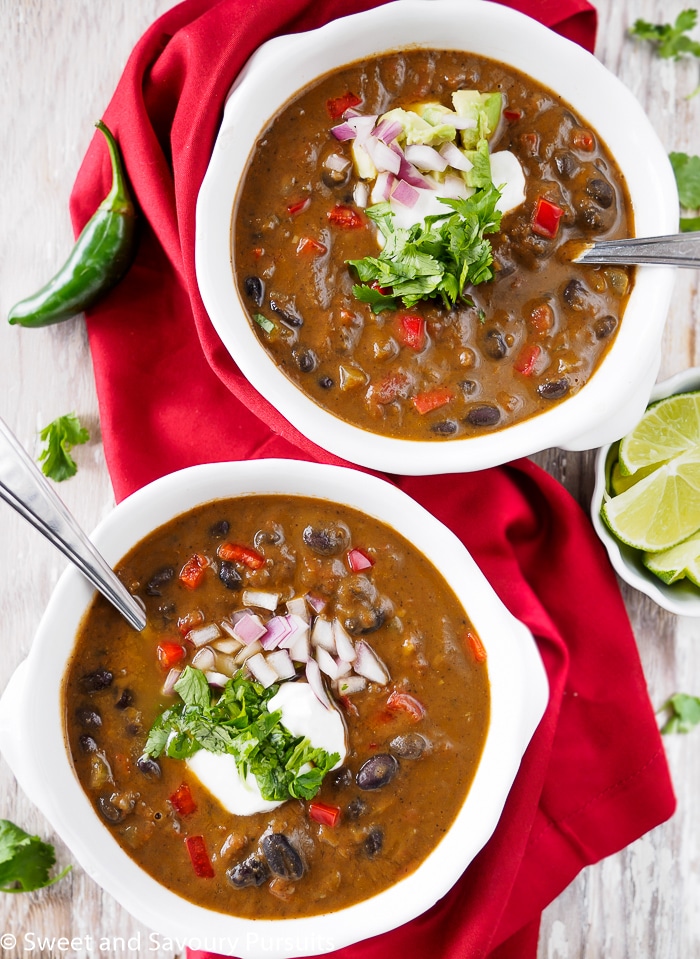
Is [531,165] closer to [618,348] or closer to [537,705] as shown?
[618,348]

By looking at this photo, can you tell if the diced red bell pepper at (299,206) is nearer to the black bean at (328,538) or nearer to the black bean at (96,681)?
the black bean at (328,538)

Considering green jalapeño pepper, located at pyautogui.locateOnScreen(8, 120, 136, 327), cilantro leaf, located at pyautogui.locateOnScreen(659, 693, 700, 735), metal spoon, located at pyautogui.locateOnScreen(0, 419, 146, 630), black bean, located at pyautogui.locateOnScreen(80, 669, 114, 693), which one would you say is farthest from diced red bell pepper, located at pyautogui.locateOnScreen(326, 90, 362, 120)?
cilantro leaf, located at pyautogui.locateOnScreen(659, 693, 700, 735)

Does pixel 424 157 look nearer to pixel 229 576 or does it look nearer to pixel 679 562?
pixel 229 576

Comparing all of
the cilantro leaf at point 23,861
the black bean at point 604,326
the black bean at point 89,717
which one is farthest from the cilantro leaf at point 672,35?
→ the cilantro leaf at point 23,861

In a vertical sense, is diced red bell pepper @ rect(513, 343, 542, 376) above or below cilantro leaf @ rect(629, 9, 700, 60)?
below

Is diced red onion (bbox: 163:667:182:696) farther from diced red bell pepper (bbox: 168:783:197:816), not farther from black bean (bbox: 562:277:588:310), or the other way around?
black bean (bbox: 562:277:588:310)

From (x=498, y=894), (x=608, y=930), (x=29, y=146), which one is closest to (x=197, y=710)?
(x=498, y=894)

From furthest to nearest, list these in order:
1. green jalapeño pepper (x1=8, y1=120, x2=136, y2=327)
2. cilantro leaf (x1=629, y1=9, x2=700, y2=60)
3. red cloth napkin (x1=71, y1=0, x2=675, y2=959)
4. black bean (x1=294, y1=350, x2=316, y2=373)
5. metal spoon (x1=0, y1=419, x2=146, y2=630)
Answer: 1. cilantro leaf (x1=629, y1=9, x2=700, y2=60)
2. green jalapeño pepper (x1=8, y1=120, x2=136, y2=327)
3. red cloth napkin (x1=71, y1=0, x2=675, y2=959)
4. black bean (x1=294, y1=350, x2=316, y2=373)
5. metal spoon (x1=0, y1=419, x2=146, y2=630)
